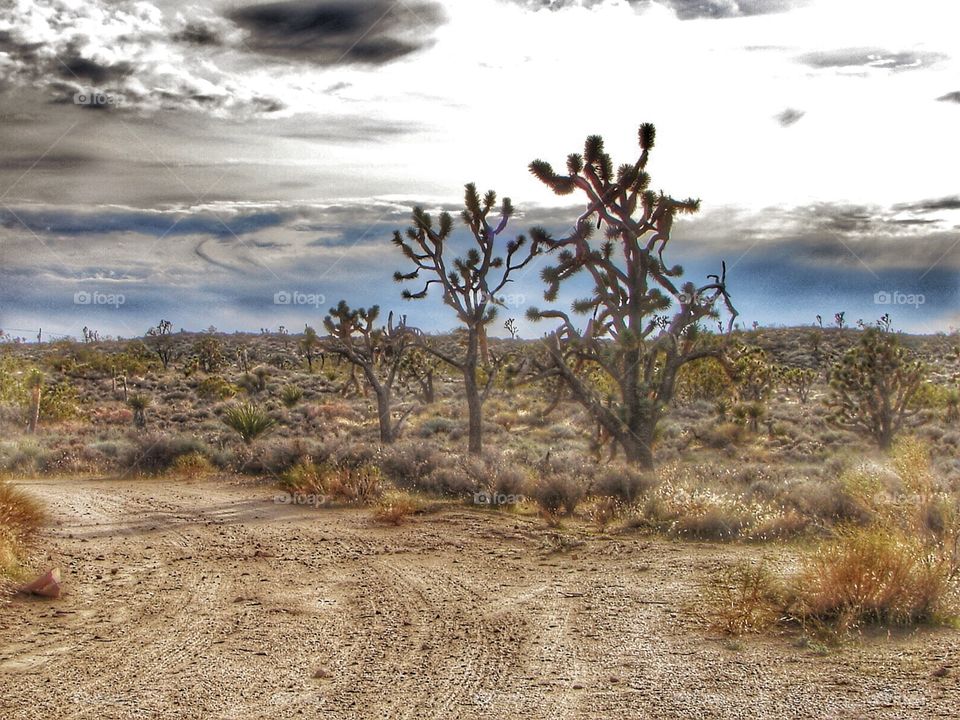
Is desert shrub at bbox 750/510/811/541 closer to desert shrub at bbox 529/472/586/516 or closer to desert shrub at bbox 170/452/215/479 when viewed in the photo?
desert shrub at bbox 529/472/586/516

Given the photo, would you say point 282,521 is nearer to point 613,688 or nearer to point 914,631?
point 613,688

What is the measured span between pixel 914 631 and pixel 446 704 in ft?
13.2

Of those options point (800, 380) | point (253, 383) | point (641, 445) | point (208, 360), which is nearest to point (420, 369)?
point (253, 383)

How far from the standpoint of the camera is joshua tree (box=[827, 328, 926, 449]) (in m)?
25.6

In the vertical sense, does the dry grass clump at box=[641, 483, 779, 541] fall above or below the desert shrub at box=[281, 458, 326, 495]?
below

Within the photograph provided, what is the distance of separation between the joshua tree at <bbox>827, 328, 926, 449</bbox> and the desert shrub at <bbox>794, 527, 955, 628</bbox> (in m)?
19.5

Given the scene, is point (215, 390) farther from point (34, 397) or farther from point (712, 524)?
point (712, 524)

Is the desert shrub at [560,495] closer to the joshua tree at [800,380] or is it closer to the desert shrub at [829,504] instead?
the desert shrub at [829,504]

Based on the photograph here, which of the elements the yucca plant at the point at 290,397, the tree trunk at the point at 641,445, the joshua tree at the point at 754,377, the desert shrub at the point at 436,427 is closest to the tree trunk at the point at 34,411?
the yucca plant at the point at 290,397

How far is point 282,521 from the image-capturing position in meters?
13.1

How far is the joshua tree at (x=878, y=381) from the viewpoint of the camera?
1008 inches

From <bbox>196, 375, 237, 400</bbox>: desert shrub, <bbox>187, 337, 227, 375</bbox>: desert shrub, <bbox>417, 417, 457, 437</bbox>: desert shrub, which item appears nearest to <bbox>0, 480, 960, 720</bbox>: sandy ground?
<bbox>417, 417, 457, 437</bbox>: desert shrub

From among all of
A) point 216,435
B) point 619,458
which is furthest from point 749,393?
point 216,435

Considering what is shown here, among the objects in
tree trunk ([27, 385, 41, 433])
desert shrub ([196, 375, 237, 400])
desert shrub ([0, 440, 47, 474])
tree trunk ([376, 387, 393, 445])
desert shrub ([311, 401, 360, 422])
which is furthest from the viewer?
desert shrub ([196, 375, 237, 400])
